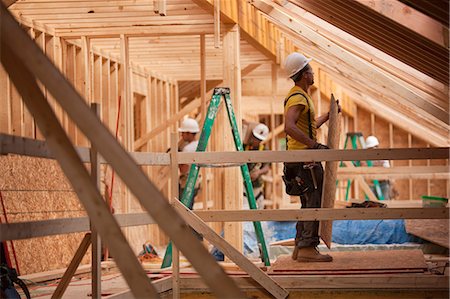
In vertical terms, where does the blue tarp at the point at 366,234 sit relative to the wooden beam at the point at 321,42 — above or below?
below

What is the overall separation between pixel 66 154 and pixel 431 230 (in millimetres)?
7937

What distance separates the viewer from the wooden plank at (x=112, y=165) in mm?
3631

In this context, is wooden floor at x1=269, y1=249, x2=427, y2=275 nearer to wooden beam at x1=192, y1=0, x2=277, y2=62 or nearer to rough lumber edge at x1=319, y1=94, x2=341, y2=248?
rough lumber edge at x1=319, y1=94, x2=341, y2=248

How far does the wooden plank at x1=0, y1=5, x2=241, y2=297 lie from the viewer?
363 cm

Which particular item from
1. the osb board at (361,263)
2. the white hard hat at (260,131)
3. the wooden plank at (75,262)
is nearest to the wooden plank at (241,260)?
the osb board at (361,263)

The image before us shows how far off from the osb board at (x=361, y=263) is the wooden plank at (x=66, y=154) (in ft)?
11.3

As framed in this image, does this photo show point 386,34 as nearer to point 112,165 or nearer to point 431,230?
point 112,165

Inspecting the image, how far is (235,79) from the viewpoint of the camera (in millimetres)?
10227

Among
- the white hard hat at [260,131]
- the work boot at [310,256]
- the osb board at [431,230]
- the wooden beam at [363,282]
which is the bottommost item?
the osb board at [431,230]

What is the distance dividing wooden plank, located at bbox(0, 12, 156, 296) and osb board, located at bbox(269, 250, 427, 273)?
136 inches

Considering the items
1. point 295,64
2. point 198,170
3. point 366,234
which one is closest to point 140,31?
point 198,170

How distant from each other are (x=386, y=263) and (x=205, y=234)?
168 centimetres

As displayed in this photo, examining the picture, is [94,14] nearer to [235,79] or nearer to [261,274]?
[235,79]

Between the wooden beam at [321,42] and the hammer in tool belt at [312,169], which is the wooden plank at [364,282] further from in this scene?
the wooden beam at [321,42]
